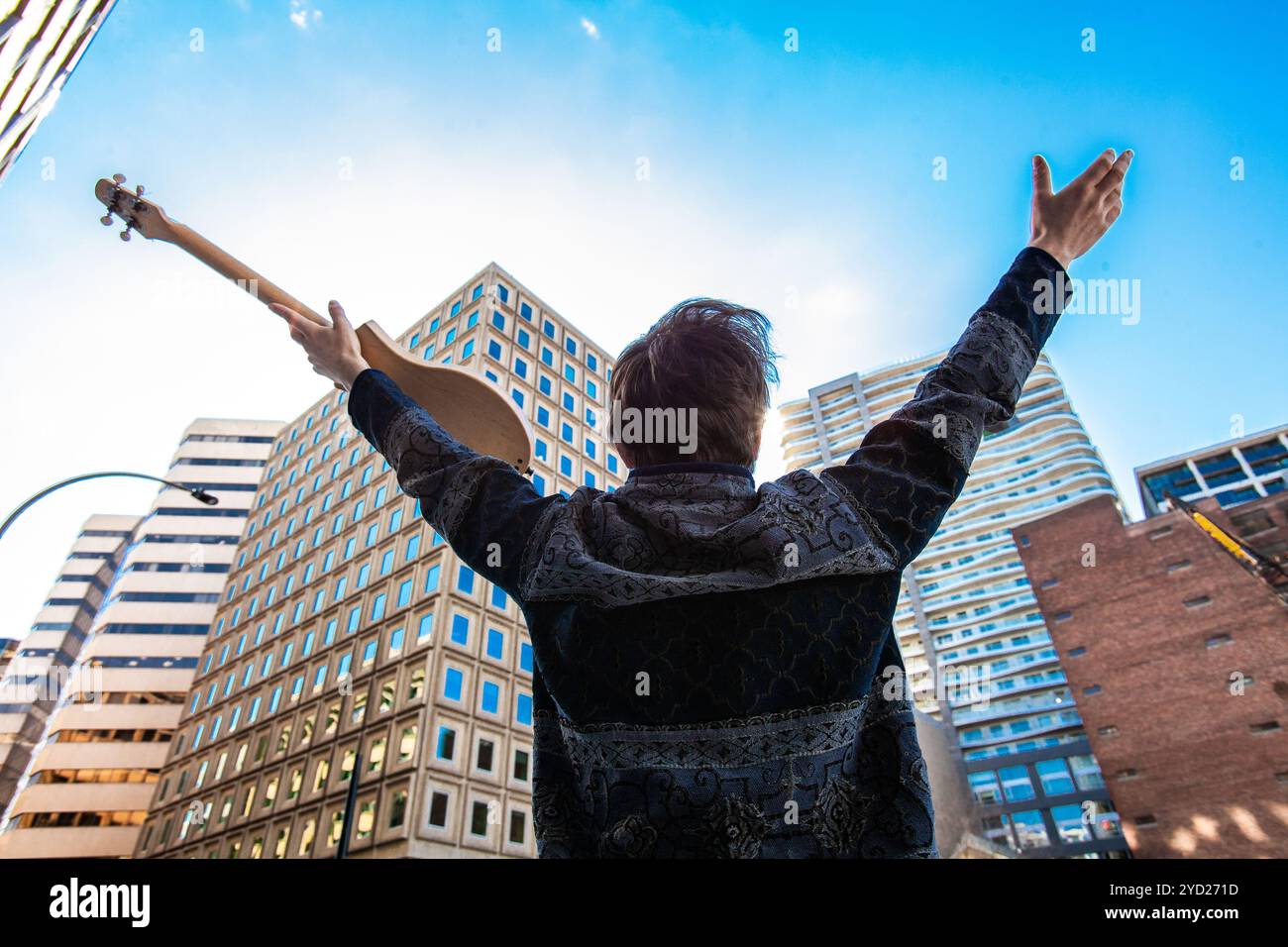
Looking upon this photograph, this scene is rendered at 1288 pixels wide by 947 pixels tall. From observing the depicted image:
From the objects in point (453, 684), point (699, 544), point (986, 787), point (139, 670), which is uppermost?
point (139, 670)

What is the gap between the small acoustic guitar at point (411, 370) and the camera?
2.52 meters

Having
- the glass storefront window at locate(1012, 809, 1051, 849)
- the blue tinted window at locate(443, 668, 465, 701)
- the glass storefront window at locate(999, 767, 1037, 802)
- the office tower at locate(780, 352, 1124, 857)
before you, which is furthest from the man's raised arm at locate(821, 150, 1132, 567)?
the glass storefront window at locate(999, 767, 1037, 802)

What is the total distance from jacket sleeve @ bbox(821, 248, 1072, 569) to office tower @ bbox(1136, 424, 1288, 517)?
314 ft

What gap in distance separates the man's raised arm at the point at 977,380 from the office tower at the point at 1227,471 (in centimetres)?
9551

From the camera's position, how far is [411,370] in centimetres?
273

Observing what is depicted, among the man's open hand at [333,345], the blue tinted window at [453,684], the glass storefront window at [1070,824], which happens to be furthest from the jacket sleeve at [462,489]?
the glass storefront window at [1070,824]

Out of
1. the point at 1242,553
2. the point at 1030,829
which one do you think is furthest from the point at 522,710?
the point at 1030,829

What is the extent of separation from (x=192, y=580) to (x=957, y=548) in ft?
295

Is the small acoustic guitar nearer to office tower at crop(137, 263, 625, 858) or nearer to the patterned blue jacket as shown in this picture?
the patterned blue jacket

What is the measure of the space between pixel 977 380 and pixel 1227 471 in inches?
3997

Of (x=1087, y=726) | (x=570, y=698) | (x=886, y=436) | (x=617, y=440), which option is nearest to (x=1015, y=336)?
(x=886, y=436)

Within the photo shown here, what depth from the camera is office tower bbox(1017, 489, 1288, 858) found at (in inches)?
1519

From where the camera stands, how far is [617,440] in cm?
195

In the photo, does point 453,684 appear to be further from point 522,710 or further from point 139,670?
→ point 139,670
